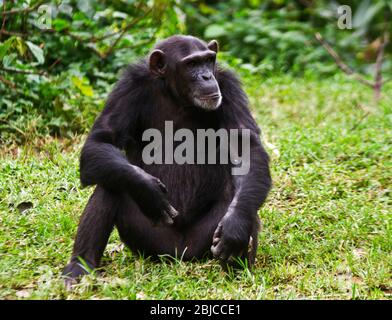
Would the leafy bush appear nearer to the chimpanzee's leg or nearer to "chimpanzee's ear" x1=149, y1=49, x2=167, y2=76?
"chimpanzee's ear" x1=149, y1=49, x2=167, y2=76

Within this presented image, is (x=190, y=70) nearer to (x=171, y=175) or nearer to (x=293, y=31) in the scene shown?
(x=171, y=175)

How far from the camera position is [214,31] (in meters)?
13.6

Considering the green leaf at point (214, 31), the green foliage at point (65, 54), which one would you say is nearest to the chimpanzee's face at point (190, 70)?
the green foliage at point (65, 54)

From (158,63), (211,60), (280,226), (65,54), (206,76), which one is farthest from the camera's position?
(65,54)

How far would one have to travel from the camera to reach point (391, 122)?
923 centimetres

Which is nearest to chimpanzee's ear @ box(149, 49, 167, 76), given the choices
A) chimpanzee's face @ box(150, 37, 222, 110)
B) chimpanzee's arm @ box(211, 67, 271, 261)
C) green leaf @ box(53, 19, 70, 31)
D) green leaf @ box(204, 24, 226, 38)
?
chimpanzee's face @ box(150, 37, 222, 110)

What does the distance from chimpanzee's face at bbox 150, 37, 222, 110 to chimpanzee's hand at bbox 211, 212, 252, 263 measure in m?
0.93

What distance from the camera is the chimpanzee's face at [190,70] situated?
5.62 m

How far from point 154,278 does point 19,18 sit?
5.04 meters

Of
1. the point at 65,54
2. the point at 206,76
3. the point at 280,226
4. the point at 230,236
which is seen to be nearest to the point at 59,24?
the point at 65,54

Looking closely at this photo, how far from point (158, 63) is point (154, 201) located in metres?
1.28

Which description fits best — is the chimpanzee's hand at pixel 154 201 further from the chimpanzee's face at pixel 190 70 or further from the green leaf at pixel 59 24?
the green leaf at pixel 59 24
